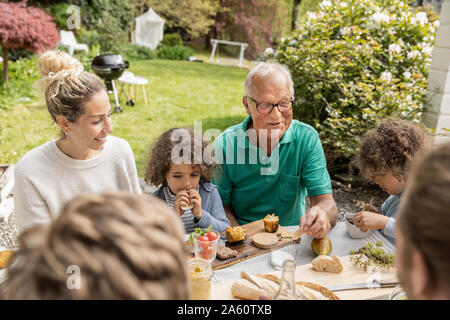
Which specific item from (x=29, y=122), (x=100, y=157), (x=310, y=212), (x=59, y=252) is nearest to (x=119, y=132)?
(x=29, y=122)

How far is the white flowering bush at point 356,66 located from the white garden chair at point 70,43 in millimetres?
9214

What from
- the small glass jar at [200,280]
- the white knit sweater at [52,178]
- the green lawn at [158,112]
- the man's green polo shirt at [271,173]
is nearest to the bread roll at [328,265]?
the small glass jar at [200,280]

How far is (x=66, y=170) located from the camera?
2293mm

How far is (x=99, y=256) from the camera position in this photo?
64cm

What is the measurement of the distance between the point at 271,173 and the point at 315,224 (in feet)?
2.70

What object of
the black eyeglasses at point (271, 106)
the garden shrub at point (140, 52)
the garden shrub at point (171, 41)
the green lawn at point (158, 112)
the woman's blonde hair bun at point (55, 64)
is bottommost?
the green lawn at point (158, 112)

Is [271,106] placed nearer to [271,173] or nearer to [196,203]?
[271,173]

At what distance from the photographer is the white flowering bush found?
15.6 feet

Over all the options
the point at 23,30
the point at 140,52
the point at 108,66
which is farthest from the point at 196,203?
the point at 140,52

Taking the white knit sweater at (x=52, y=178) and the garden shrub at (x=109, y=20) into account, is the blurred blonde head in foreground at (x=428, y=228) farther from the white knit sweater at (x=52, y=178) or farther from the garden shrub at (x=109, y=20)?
the garden shrub at (x=109, y=20)

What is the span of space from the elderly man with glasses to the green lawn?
5.56ft

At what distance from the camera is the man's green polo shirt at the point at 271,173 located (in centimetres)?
276

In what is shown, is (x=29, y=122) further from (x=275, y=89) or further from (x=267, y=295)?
(x=267, y=295)

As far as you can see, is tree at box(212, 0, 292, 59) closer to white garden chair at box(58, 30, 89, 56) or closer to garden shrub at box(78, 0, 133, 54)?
garden shrub at box(78, 0, 133, 54)
